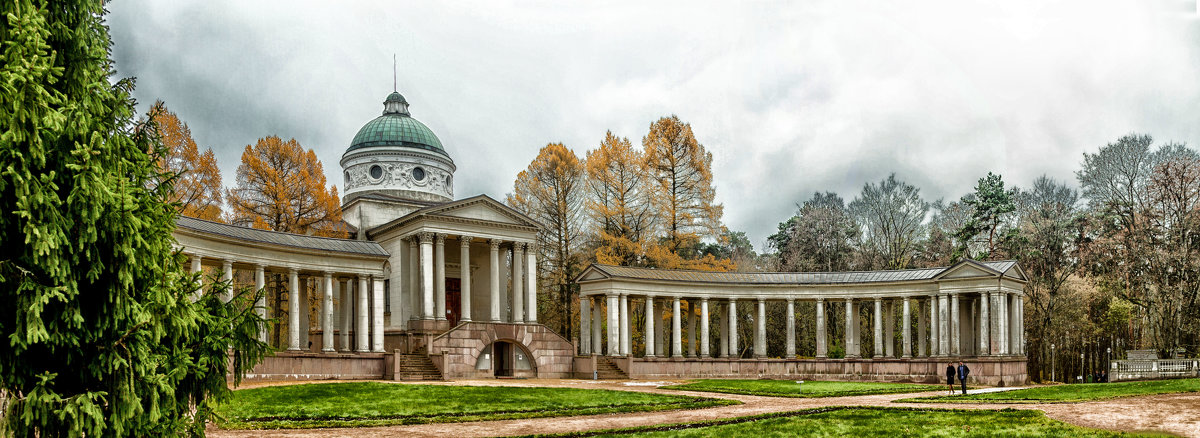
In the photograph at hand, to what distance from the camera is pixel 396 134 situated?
224 feet

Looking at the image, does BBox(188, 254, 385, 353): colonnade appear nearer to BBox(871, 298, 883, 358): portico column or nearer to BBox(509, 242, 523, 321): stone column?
BBox(509, 242, 523, 321): stone column

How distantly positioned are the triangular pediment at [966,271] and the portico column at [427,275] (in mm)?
30674

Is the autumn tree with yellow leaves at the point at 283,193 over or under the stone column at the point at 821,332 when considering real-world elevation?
over

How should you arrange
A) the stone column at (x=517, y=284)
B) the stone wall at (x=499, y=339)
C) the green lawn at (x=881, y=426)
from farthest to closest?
1. the stone column at (x=517, y=284)
2. the stone wall at (x=499, y=339)
3. the green lawn at (x=881, y=426)

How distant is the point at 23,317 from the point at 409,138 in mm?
59281

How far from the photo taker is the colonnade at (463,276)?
52.9 metres

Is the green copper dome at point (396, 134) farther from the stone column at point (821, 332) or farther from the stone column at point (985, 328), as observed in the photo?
the stone column at point (985, 328)

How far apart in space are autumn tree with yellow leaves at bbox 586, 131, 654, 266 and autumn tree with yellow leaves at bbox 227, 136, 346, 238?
1814cm

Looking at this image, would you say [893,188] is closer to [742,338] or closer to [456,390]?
[742,338]

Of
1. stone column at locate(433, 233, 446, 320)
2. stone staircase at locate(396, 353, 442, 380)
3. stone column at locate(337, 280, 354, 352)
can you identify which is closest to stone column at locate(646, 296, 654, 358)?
stone column at locate(433, 233, 446, 320)

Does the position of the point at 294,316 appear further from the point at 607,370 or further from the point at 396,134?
the point at 396,134

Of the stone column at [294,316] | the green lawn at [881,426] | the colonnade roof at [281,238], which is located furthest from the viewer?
the stone column at [294,316]

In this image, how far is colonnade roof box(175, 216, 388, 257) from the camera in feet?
134

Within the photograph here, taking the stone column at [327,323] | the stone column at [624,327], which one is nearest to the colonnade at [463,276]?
the stone column at [624,327]
